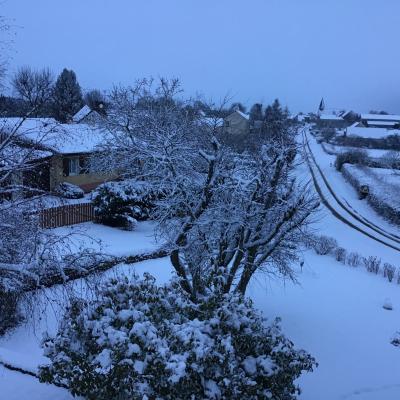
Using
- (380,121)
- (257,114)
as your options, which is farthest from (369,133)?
(257,114)

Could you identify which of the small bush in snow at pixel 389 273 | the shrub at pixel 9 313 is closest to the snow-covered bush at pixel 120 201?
the shrub at pixel 9 313

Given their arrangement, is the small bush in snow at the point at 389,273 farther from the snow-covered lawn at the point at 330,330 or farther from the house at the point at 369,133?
the house at the point at 369,133

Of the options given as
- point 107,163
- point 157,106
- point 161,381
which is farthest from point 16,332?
point 157,106

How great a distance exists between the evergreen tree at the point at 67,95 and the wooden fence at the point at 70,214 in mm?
26647

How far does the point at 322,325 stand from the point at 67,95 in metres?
43.8

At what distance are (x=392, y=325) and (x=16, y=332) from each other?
10.3 m

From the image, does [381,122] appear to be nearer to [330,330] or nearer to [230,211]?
[330,330]

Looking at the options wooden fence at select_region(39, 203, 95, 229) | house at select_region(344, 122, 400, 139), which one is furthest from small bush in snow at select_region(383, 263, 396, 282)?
house at select_region(344, 122, 400, 139)

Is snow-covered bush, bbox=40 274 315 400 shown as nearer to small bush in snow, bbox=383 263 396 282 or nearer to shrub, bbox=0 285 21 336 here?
shrub, bbox=0 285 21 336

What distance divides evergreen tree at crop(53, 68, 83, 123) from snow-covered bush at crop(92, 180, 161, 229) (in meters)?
27.3

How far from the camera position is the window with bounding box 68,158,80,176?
87.7ft

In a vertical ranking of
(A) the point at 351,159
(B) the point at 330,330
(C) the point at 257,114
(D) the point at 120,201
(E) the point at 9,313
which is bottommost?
(B) the point at 330,330

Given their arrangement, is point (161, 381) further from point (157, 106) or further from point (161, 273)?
point (157, 106)

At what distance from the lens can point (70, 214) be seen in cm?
1961
